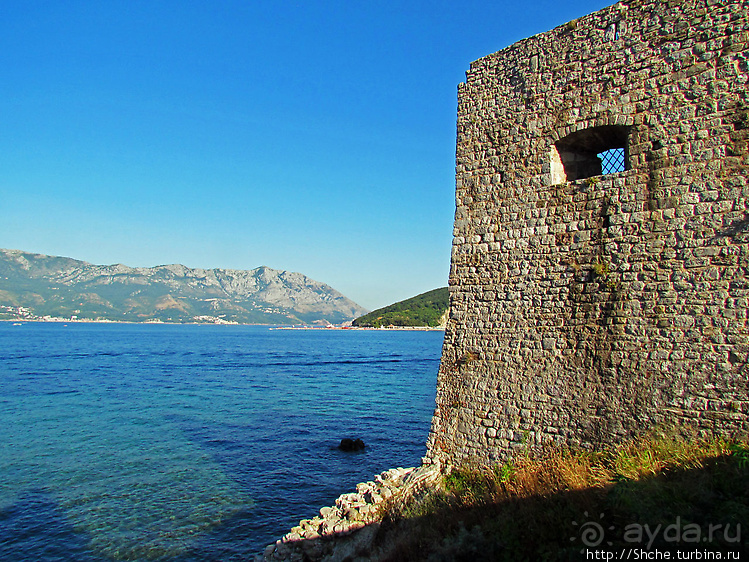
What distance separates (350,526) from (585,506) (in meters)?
4.13

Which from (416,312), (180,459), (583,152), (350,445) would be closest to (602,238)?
(583,152)

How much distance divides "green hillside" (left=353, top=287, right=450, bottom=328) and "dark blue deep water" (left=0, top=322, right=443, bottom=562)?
114657 mm

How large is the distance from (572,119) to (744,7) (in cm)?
250

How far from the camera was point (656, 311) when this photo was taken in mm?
6812

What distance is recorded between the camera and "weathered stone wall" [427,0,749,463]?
6438mm

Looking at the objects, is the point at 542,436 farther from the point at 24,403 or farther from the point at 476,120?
the point at 24,403

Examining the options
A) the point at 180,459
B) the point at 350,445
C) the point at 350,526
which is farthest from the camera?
the point at 350,445

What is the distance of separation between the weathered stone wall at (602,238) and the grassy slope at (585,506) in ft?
1.46

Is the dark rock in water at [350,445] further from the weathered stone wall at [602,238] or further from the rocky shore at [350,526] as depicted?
the weathered stone wall at [602,238]

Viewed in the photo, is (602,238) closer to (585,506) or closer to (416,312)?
(585,506)

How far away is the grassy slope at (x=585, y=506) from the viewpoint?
16.7 feet

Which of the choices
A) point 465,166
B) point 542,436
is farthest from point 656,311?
point 465,166

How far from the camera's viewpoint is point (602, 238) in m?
7.38

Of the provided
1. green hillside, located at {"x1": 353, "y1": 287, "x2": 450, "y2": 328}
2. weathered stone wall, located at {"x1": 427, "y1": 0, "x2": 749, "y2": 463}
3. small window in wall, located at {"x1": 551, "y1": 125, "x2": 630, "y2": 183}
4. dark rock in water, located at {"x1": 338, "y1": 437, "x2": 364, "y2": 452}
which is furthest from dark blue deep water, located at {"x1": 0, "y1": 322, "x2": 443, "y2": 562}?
green hillside, located at {"x1": 353, "y1": 287, "x2": 450, "y2": 328}
